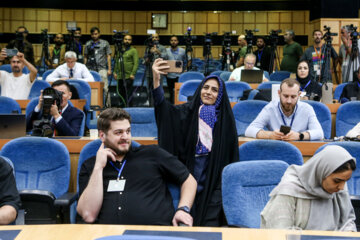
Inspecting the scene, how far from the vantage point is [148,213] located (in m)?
2.82

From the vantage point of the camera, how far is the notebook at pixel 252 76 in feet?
26.3

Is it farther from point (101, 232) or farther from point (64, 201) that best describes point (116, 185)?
point (101, 232)

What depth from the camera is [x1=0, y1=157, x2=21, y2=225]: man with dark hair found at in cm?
268

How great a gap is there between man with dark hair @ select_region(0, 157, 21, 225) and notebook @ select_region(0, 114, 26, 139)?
1426 mm

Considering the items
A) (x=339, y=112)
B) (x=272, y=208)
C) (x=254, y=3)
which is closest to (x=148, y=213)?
(x=272, y=208)

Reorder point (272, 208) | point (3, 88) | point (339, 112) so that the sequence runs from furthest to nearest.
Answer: point (3, 88) < point (339, 112) < point (272, 208)

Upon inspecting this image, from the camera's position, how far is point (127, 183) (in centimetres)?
290

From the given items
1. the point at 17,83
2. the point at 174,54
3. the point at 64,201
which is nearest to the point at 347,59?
the point at 174,54

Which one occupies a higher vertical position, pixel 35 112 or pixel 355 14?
pixel 355 14

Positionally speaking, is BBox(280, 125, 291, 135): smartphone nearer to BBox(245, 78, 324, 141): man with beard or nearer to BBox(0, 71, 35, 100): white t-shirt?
BBox(245, 78, 324, 141): man with beard

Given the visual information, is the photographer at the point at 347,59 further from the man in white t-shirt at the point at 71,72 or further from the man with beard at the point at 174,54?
the man in white t-shirt at the point at 71,72

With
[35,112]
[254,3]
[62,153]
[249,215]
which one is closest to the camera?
[249,215]

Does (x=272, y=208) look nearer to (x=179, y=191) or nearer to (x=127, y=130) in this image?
(x=179, y=191)

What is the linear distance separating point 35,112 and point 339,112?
9.79 feet
